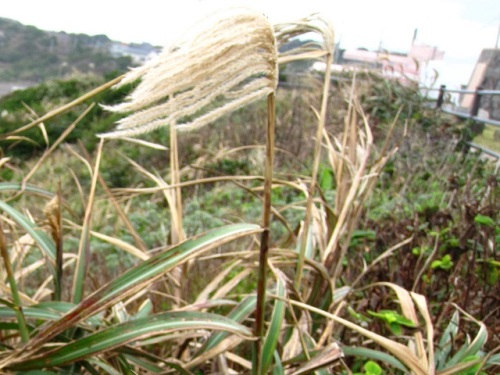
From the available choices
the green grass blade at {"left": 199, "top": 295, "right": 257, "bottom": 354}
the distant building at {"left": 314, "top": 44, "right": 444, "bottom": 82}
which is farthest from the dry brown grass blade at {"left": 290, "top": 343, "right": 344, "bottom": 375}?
the distant building at {"left": 314, "top": 44, "right": 444, "bottom": 82}

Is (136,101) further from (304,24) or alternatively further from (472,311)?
(472,311)

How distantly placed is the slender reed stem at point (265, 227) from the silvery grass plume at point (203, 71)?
83 mm

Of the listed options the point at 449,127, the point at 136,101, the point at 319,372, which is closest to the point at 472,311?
the point at 319,372

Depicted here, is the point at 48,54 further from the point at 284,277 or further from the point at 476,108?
the point at 284,277

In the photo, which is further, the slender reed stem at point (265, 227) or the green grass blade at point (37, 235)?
the green grass blade at point (37, 235)

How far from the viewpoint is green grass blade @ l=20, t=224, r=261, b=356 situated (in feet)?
2.99

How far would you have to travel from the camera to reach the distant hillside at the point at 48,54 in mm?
13859

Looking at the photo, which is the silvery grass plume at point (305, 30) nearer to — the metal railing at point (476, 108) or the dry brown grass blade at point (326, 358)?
the dry brown grass blade at point (326, 358)

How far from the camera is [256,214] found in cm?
490

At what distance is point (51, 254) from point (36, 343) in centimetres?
40

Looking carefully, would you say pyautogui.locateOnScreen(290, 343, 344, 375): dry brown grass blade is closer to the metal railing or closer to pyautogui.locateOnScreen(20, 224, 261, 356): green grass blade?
pyautogui.locateOnScreen(20, 224, 261, 356): green grass blade

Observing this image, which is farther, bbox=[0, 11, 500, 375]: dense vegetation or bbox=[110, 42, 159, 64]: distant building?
bbox=[0, 11, 500, 375]: dense vegetation

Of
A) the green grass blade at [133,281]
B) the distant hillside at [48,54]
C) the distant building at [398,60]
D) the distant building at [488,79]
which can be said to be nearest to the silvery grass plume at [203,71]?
the green grass blade at [133,281]

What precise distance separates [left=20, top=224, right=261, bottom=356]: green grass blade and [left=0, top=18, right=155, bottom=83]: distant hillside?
12349 millimetres
